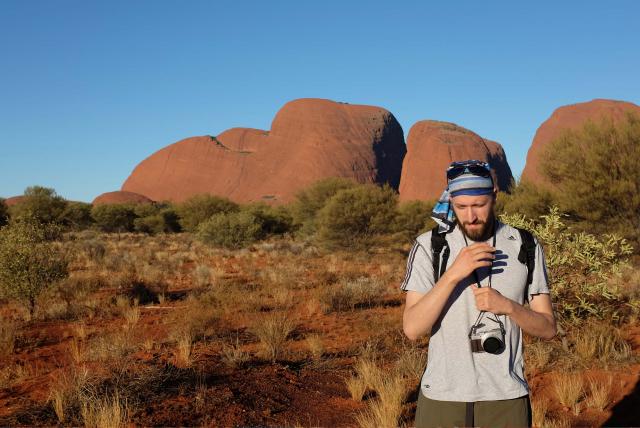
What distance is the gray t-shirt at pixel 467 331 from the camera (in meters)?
1.71

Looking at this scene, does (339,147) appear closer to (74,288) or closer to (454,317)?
(74,288)

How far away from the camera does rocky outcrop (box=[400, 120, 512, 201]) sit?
66.1m

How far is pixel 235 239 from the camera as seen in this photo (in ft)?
76.0

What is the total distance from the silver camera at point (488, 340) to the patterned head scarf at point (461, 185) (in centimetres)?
39

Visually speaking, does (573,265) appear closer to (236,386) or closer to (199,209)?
(236,386)

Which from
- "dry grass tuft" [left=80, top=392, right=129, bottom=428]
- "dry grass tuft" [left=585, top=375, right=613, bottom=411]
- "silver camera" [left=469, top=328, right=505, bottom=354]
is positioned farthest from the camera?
"dry grass tuft" [left=585, top=375, right=613, bottom=411]

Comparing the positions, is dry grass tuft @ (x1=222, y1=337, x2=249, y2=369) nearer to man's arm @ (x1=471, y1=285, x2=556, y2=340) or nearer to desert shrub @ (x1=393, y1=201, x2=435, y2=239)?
man's arm @ (x1=471, y1=285, x2=556, y2=340)

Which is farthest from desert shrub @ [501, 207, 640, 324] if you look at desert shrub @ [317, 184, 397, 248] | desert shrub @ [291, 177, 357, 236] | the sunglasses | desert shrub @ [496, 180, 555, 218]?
desert shrub @ [291, 177, 357, 236]

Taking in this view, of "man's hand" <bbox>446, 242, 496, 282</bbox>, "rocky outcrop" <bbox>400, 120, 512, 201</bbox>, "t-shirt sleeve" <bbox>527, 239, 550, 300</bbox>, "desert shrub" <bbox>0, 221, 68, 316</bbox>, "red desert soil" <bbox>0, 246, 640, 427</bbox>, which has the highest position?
"rocky outcrop" <bbox>400, 120, 512, 201</bbox>

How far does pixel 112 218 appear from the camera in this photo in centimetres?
4097

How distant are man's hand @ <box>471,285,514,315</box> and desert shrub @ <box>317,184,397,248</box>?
18.5 meters

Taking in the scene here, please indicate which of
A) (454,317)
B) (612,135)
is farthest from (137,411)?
(612,135)

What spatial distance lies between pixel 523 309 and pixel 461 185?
1.56ft

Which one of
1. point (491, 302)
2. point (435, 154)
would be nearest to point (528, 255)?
point (491, 302)
